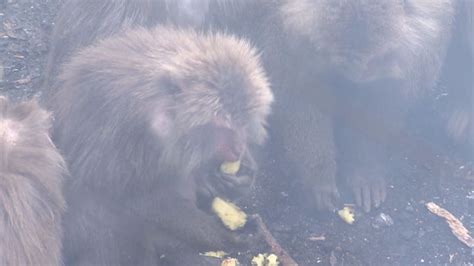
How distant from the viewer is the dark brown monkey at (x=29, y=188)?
2.53 m

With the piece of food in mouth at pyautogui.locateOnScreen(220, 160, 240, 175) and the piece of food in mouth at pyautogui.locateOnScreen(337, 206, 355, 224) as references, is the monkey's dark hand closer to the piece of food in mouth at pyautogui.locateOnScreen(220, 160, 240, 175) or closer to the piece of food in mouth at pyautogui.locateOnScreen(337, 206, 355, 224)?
the piece of food in mouth at pyautogui.locateOnScreen(337, 206, 355, 224)

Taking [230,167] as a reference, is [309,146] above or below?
below

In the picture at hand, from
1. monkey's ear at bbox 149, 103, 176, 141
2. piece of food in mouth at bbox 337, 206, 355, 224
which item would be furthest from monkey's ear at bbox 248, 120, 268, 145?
piece of food in mouth at bbox 337, 206, 355, 224

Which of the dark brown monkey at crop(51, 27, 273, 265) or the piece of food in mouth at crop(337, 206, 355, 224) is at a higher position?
the dark brown monkey at crop(51, 27, 273, 265)

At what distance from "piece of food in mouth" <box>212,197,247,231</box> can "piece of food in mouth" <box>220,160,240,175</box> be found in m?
0.16

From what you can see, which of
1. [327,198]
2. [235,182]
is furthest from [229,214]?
[327,198]

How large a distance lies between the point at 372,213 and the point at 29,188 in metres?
1.63

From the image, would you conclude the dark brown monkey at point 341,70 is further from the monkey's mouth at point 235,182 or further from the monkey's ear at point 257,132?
the monkey's mouth at point 235,182

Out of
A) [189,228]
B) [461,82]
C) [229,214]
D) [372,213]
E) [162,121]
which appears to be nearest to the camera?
[162,121]

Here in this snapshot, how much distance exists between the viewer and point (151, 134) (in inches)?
113

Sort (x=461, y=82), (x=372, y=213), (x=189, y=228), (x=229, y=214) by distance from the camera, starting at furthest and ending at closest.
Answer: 1. (x=461, y=82)
2. (x=372, y=213)
3. (x=229, y=214)
4. (x=189, y=228)

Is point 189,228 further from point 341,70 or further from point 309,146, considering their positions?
point 341,70

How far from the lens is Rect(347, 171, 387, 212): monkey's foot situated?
3.38 meters

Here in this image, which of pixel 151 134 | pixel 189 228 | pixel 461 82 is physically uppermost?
pixel 151 134
